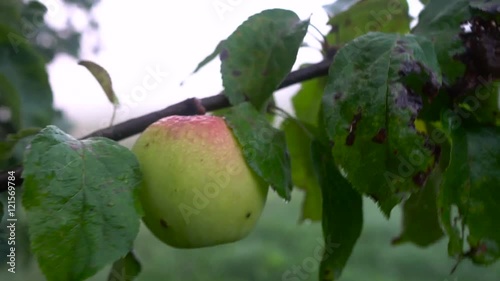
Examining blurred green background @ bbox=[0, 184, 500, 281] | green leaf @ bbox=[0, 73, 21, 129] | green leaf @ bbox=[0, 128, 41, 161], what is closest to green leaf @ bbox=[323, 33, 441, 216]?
green leaf @ bbox=[0, 128, 41, 161]

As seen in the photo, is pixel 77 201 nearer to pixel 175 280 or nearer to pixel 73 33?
pixel 73 33

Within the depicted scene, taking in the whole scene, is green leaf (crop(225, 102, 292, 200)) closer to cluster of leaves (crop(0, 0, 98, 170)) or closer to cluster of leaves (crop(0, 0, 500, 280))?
cluster of leaves (crop(0, 0, 500, 280))

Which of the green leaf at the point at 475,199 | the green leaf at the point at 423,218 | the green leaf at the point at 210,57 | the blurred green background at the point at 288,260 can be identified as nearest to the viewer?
the green leaf at the point at 475,199

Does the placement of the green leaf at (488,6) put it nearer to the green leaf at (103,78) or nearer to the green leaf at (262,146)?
the green leaf at (262,146)

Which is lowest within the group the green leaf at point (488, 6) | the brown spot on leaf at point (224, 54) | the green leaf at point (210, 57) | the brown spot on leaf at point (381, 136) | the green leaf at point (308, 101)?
the green leaf at point (308, 101)

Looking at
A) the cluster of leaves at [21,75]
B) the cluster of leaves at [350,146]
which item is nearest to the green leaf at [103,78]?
the cluster of leaves at [350,146]

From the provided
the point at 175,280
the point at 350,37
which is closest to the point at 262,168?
the point at 350,37

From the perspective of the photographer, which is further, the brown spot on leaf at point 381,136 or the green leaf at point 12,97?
the green leaf at point 12,97
